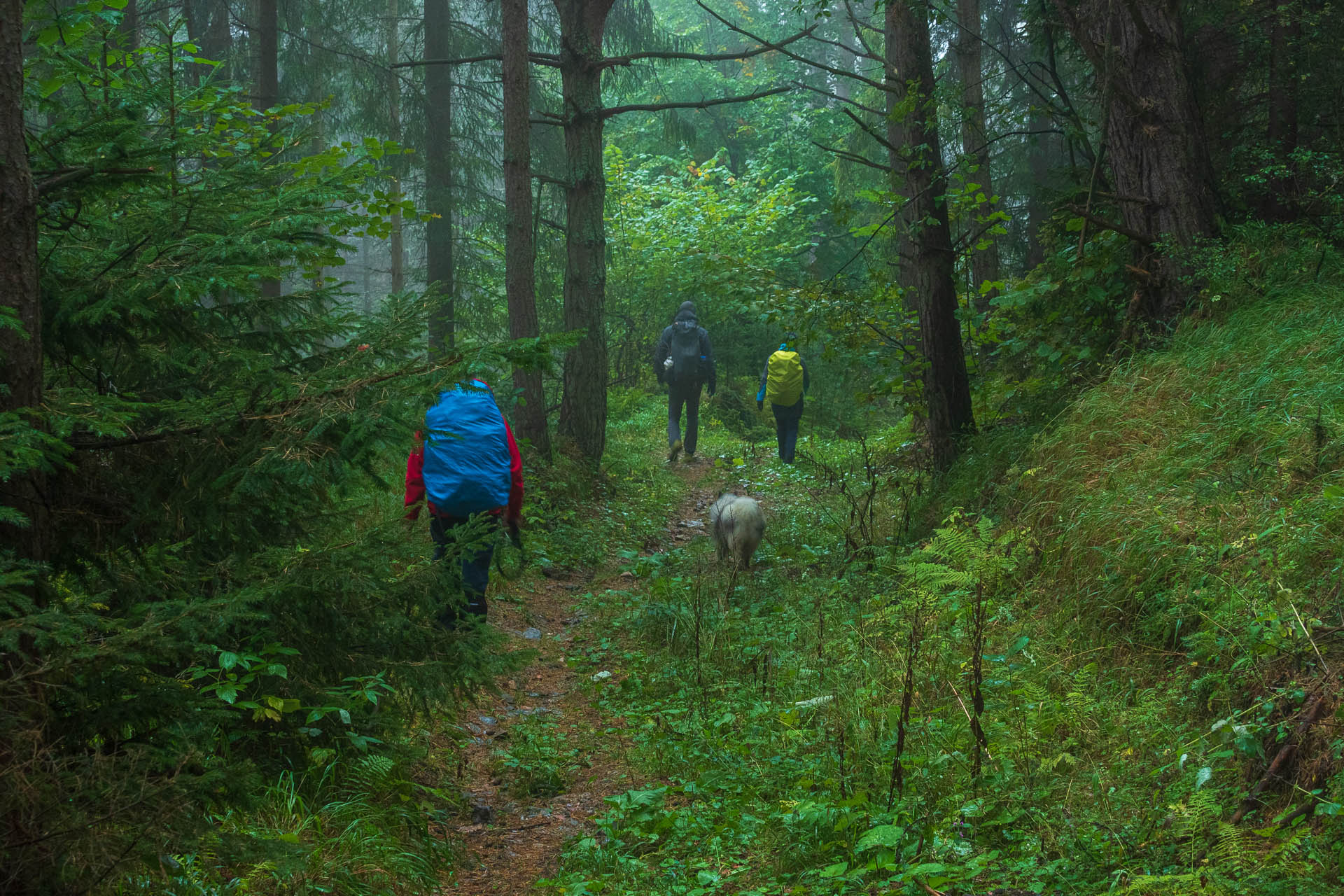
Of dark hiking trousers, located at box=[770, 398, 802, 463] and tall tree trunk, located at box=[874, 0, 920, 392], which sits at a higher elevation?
tall tree trunk, located at box=[874, 0, 920, 392]

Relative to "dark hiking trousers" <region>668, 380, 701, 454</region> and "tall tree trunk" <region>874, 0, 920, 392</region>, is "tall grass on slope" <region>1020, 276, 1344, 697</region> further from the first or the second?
"dark hiking trousers" <region>668, 380, 701, 454</region>

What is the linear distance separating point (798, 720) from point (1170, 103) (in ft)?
19.0

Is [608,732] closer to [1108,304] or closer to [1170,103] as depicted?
[1108,304]

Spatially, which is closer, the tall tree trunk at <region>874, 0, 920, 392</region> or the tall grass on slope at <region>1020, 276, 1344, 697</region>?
the tall grass on slope at <region>1020, 276, 1344, 697</region>

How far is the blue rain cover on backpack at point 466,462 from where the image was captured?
5.56 meters

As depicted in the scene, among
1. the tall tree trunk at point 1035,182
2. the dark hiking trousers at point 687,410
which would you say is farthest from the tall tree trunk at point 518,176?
the tall tree trunk at point 1035,182

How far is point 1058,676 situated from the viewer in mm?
4473

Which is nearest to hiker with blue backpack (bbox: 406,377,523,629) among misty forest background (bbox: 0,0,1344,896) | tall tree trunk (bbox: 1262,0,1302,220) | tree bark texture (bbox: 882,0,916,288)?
misty forest background (bbox: 0,0,1344,896)

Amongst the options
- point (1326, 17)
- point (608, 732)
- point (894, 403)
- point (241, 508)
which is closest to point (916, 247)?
point (894, 403)

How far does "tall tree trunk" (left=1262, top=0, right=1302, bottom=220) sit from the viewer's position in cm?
702

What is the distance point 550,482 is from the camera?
1055 centimetres

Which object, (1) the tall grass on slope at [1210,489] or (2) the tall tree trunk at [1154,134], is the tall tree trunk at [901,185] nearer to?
(2) the tall tree trunk at [1154,134]

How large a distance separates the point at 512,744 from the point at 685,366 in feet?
29.8

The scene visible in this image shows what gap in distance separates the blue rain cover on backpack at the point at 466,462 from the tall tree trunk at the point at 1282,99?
620 centimetres
